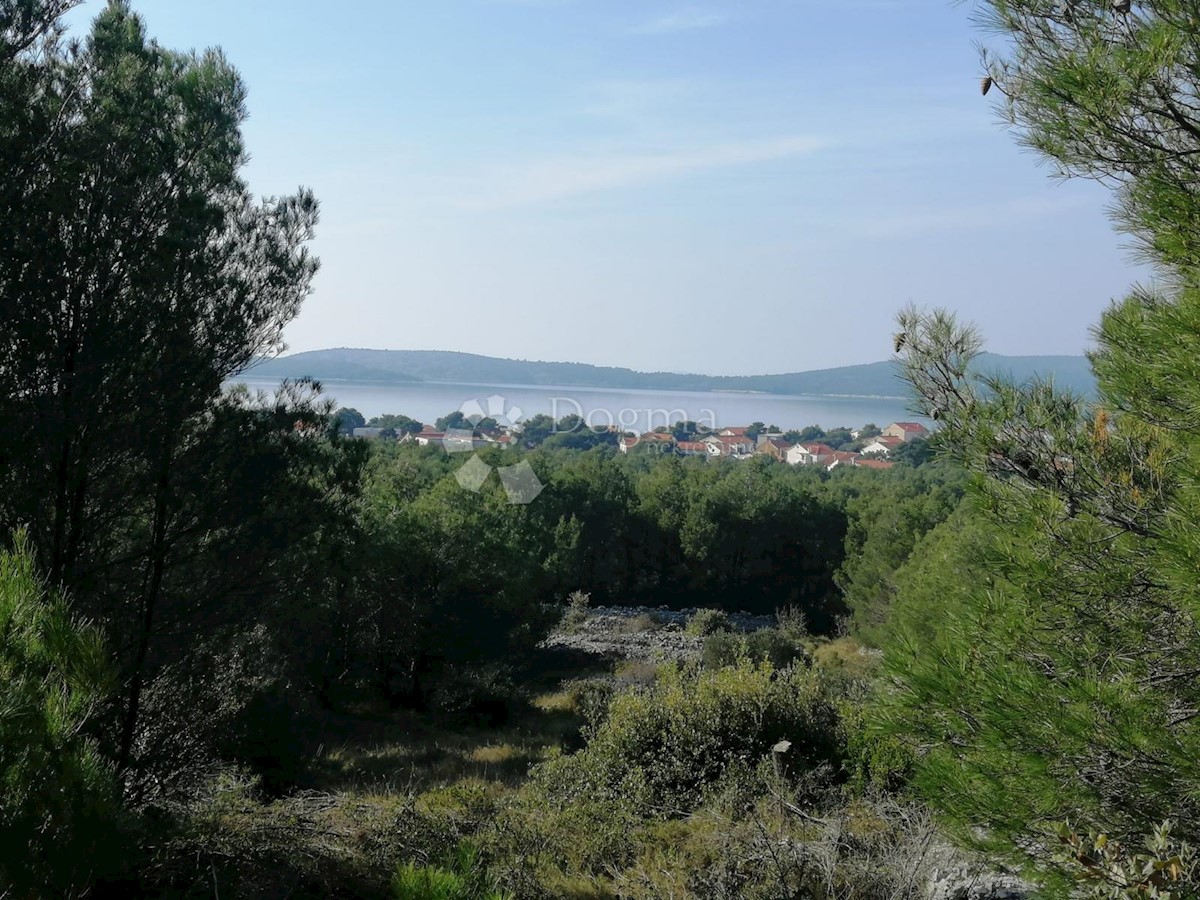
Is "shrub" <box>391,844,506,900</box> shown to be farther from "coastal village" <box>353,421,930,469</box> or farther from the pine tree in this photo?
"coastal village" <box>353,421,930,469</box>

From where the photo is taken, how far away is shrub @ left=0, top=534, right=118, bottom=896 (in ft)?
8.99

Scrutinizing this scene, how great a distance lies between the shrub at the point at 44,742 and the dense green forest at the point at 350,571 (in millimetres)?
12

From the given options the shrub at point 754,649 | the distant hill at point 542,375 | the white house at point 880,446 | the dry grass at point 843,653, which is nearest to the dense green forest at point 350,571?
the shrub at point 754,649

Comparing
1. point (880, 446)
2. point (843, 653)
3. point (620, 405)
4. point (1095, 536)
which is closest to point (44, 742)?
point (1095, 536)

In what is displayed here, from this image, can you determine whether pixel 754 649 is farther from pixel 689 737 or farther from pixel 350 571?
pixel 350 571

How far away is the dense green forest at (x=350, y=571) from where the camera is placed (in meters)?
3.06

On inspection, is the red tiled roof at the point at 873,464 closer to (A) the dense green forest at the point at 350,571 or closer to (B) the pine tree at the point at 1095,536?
(A) the dense green forest at the point at 350,571

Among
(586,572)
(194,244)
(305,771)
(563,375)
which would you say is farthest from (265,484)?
(563,375)

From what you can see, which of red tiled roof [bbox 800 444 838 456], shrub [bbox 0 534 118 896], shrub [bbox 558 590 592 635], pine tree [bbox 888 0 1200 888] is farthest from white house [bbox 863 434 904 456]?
shrub [bbox 0 534 118 896]

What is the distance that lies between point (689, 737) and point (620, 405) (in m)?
101

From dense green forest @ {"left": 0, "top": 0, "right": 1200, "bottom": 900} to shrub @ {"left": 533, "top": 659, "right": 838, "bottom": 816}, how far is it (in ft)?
0.13

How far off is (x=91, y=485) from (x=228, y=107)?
308 cm

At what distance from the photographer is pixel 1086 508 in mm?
3709

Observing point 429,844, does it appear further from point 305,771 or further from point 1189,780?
point 305,771
